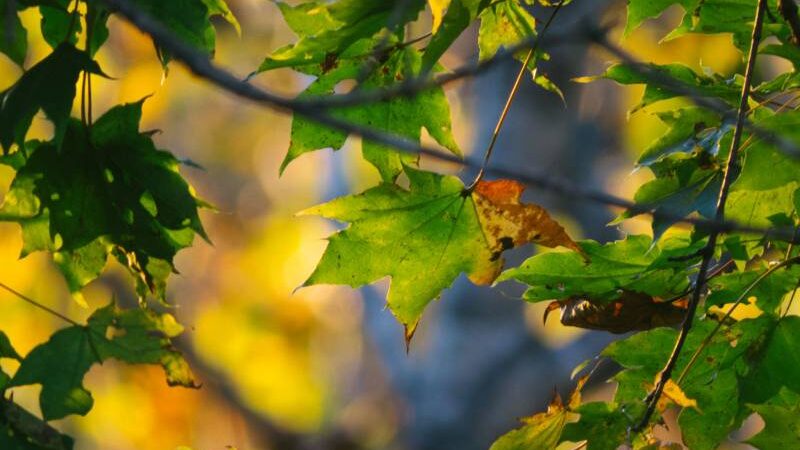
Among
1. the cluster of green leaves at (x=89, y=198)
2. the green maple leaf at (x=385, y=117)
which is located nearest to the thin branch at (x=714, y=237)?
the green maple leaf at (x=385, y=117)

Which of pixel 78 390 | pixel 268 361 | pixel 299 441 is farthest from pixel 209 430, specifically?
pixel 78 390

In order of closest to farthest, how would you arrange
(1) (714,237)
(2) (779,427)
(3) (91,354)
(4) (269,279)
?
(1) (714,237) < (2) (779,427) < (3) (91,354) < (4) (269,279)

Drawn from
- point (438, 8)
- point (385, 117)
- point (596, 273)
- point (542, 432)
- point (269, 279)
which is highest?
point (438, 8)

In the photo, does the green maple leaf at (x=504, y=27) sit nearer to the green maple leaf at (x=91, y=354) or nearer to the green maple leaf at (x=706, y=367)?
the green maple leaf at (x=706, y=367)

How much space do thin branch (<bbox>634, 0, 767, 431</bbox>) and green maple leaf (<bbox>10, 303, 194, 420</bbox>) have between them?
448 mm

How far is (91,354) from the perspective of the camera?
3.35 ft

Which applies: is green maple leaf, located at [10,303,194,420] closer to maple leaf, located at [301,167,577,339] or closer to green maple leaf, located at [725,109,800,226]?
maple leaf, located at [301,167,577,339]

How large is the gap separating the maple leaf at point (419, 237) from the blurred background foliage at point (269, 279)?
3457 millimetres

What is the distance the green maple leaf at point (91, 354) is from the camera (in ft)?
3.21

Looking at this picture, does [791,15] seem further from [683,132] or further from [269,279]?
[269,279]

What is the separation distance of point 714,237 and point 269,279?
6502 millimetres

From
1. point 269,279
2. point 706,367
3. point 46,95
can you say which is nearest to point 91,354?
point 46,95

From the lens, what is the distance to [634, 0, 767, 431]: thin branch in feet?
2.29

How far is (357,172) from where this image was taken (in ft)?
16.7
